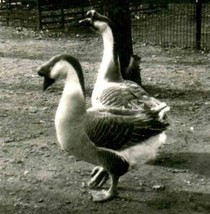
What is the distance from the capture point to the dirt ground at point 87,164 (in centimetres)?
480

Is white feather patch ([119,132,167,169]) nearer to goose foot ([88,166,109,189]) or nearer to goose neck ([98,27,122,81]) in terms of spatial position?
goose foot ([88,166,109,189])

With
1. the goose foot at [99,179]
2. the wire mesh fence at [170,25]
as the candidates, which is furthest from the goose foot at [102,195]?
the wire mesh fence at [170,25]

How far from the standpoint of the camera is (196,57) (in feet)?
34.0

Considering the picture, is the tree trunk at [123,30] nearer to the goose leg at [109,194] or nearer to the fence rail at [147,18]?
the goose leg at [109,194]

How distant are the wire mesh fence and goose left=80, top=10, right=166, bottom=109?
517 cm

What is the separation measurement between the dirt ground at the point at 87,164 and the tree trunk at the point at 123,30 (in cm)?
64

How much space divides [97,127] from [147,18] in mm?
10299

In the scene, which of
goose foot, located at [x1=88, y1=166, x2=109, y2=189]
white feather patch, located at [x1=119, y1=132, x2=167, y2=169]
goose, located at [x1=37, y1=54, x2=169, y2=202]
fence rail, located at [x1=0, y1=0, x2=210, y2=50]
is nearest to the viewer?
goose, located at [x1=37, y1=54, x2=169, y2=202]

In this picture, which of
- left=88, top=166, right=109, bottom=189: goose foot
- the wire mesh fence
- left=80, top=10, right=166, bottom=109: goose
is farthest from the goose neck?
the wire mesh fence

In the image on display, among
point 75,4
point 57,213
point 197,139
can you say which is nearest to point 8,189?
point 57,213

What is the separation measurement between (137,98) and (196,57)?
17.4 feet

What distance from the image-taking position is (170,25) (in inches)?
499

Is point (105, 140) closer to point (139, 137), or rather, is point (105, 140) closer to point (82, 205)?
point (139, 137)

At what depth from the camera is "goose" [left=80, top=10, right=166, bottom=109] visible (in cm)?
529
